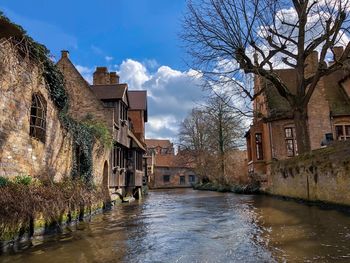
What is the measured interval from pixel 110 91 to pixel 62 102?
32.2 feet

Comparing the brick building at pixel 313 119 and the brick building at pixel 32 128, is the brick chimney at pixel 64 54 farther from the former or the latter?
the brick building at pixel 313 119

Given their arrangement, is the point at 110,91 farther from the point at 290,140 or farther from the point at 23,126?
the point at 290,140

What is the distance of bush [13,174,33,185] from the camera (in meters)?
8.39

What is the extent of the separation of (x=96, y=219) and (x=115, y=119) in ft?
29.0

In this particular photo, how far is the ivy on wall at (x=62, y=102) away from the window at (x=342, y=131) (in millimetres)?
16673

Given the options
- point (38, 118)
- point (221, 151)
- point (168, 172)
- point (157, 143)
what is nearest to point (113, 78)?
point (221, 151)

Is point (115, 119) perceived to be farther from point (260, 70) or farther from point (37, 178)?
point (37, 178)

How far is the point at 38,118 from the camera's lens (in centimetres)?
1041

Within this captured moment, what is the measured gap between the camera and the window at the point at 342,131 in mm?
24844

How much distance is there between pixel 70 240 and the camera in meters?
7.99

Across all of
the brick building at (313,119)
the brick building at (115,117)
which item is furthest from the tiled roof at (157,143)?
the brick building at (115,117)

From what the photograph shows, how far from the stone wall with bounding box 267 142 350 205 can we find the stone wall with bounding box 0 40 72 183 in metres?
9.48

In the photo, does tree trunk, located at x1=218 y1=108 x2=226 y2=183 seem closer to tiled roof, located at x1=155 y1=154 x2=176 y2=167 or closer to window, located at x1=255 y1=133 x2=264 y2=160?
window, located at x1=255 y1=133 x2=264 y2=160

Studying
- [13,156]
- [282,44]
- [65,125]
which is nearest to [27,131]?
[13,156]
